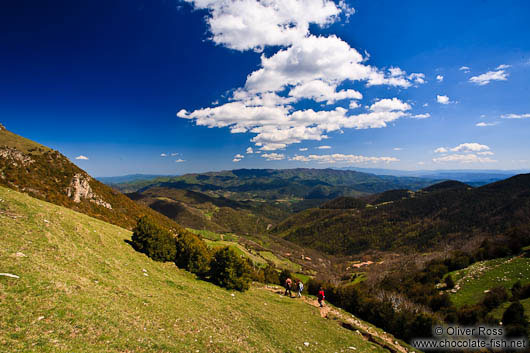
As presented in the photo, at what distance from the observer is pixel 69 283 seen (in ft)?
44.5

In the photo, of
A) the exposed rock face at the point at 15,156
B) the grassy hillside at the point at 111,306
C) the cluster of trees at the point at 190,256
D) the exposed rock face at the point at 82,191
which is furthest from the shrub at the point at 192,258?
the exposed rock face at the point at 15,156

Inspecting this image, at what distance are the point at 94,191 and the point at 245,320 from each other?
316 feet

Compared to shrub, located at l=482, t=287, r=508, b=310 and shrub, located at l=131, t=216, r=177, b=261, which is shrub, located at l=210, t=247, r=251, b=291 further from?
shrub, located at l=482, t=287, r=508, b=310

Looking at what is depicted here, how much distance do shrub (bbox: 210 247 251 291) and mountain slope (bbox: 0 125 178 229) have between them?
172ft

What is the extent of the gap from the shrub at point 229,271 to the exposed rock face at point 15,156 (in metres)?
78.4

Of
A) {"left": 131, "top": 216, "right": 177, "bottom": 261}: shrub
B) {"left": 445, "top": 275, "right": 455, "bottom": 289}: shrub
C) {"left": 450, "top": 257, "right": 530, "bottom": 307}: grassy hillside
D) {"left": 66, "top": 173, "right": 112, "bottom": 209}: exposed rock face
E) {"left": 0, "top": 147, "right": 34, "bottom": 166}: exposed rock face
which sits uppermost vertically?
{"left": 0, "top": 147, "right": 34, "bottom": 166}: exposed rock face

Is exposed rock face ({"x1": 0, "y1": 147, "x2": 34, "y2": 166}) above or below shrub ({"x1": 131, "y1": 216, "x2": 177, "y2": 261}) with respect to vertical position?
above

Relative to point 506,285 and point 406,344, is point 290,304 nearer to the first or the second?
point 406,344

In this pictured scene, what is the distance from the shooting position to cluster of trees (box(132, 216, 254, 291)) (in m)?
28.9

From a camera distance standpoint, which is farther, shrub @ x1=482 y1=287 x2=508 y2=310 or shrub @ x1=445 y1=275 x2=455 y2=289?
shrub @ x1=445 y1=275 x2=455 y2=289

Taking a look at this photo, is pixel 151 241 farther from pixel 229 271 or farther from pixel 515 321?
pixel 515 321

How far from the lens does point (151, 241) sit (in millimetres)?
28656

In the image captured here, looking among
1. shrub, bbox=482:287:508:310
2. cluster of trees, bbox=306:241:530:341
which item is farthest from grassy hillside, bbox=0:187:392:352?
shrub, bbox=482:287:508:310

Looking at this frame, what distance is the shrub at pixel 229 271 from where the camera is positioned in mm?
29859
